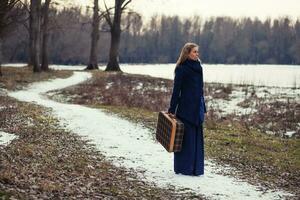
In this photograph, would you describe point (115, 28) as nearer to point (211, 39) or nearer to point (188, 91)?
point (188, 91)

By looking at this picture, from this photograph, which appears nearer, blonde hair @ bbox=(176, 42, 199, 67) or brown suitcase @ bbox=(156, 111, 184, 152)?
brown suitcase @ bbox=(156, 111, 184, 152)

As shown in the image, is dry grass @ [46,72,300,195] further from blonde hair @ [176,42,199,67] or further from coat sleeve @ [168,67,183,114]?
blonde hair @ [176,42,199,67]

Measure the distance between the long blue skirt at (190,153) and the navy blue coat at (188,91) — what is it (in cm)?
16

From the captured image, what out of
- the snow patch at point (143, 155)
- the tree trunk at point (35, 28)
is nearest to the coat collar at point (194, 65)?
the snow patch at point (143, 155)

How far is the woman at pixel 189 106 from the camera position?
9.78 m

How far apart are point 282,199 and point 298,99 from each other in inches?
756

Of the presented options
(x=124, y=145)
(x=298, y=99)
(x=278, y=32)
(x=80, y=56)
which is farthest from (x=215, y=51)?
(x=124, y=145)

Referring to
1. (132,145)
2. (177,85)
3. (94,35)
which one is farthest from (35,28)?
(177,85)

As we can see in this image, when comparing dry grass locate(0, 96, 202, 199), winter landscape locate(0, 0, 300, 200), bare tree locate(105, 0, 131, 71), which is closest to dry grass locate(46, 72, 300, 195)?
winter landscape locate(0, 0, 300, 200)

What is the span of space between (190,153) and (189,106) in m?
0.88

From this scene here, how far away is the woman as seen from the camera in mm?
9781

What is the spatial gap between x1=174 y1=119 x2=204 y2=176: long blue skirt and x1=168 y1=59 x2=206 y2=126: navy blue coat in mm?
164

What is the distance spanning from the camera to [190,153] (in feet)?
32.2

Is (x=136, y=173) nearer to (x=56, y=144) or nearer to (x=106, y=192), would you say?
(x=106, y=192)
